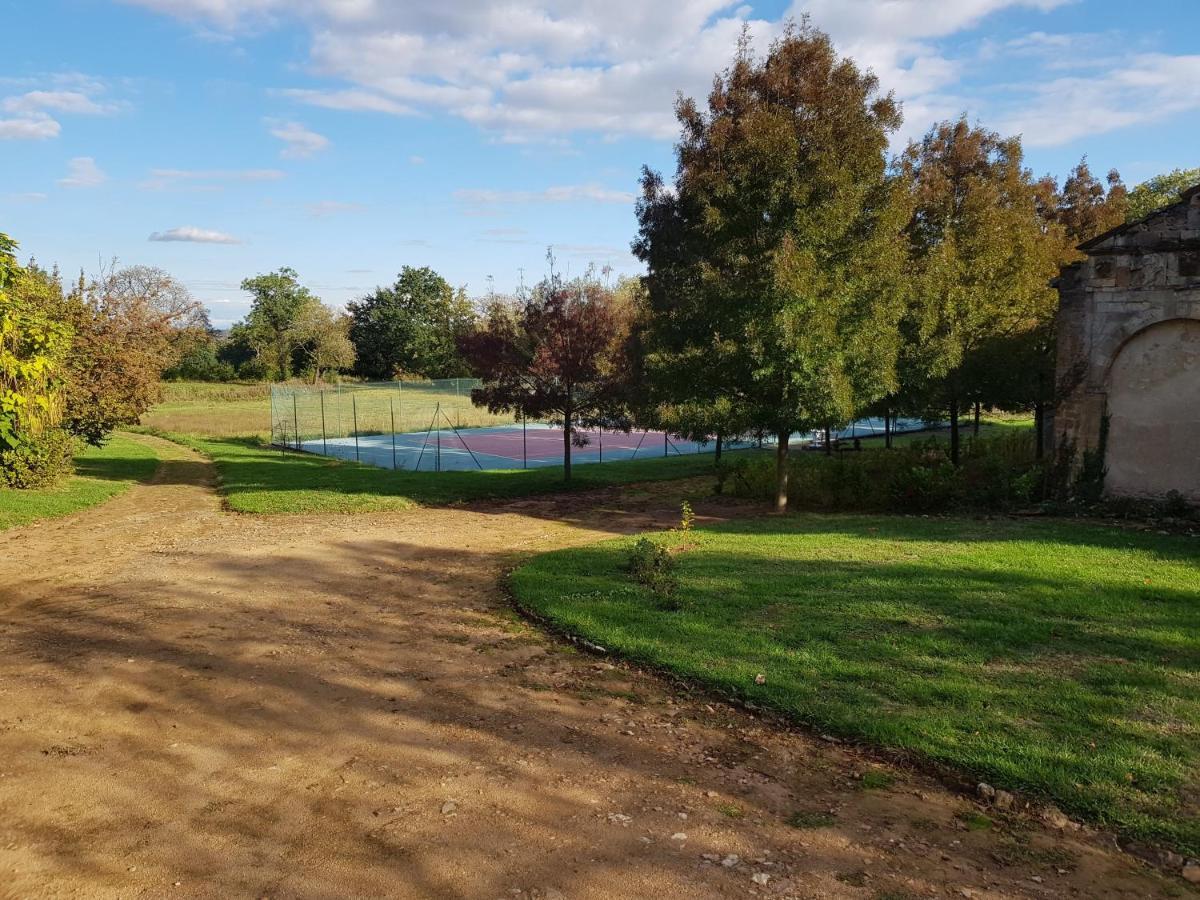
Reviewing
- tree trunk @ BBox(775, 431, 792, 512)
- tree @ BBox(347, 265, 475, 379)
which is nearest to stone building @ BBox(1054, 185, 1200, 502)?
tree trunk @ BBox(775, 431, 792, 512)

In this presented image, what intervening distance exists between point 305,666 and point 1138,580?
8296 mm

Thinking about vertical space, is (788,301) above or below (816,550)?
above

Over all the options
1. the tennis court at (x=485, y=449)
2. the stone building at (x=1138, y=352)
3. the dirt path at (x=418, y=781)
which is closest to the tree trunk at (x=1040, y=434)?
the stone building at (x=1138, y=352)

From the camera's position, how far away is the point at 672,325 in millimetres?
13844

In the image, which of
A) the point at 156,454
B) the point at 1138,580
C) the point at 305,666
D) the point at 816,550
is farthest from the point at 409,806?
the point at 156,454

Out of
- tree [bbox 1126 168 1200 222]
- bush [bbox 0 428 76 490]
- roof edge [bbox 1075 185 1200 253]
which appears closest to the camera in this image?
roof edge [bbox 1075 185 1200 253]

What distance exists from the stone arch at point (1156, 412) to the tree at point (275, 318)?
63257mm

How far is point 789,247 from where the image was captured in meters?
12.2

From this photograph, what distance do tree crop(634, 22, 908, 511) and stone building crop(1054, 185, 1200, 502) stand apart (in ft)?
9.56

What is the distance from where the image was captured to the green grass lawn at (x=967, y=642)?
4.57 meters

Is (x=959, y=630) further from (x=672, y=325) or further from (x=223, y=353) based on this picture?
(x=223, y=353)

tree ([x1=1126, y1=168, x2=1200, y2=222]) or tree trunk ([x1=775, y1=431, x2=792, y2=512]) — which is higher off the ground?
tree ([x1=1126, y1=168, x2=1200, y2=222])

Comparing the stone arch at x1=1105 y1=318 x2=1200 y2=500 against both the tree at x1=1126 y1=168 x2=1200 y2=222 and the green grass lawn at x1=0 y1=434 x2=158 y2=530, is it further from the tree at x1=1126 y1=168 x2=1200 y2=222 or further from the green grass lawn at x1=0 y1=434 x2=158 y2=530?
the tree at x1=1126 y1=168 x2=1200 y2=222

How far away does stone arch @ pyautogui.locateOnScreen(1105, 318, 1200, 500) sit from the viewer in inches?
471
